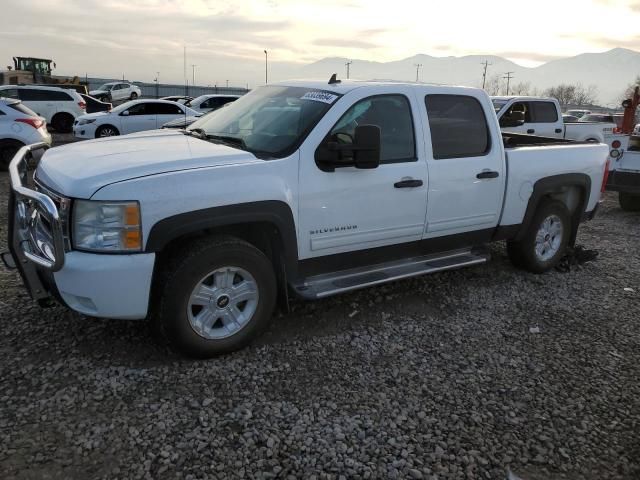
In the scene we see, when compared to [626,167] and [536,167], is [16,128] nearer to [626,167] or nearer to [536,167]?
[536,167]

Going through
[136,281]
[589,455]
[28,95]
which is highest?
[28,95]

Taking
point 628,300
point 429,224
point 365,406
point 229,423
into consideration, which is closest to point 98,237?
point 229,423

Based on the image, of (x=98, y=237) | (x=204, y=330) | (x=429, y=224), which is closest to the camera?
(x=98, y=237)

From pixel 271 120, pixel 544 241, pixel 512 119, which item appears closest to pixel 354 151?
pixel 271 120

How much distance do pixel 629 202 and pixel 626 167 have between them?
78 cm

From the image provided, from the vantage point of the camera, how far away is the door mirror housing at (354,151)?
3568 millimetres

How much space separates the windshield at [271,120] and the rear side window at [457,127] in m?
0.95

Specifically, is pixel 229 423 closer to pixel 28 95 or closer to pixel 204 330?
→ pixel 204 330

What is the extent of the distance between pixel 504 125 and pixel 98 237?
1014cm

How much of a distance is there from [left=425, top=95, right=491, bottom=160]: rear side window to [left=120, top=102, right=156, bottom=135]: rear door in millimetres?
12881

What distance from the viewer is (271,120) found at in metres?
4.06

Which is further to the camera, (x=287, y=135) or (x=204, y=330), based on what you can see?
(x=287, y=135)

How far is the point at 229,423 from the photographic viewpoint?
292 cm

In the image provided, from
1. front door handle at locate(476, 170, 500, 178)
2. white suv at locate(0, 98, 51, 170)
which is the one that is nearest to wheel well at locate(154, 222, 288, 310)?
front door handle at locate(476, 170, 500, 178)
